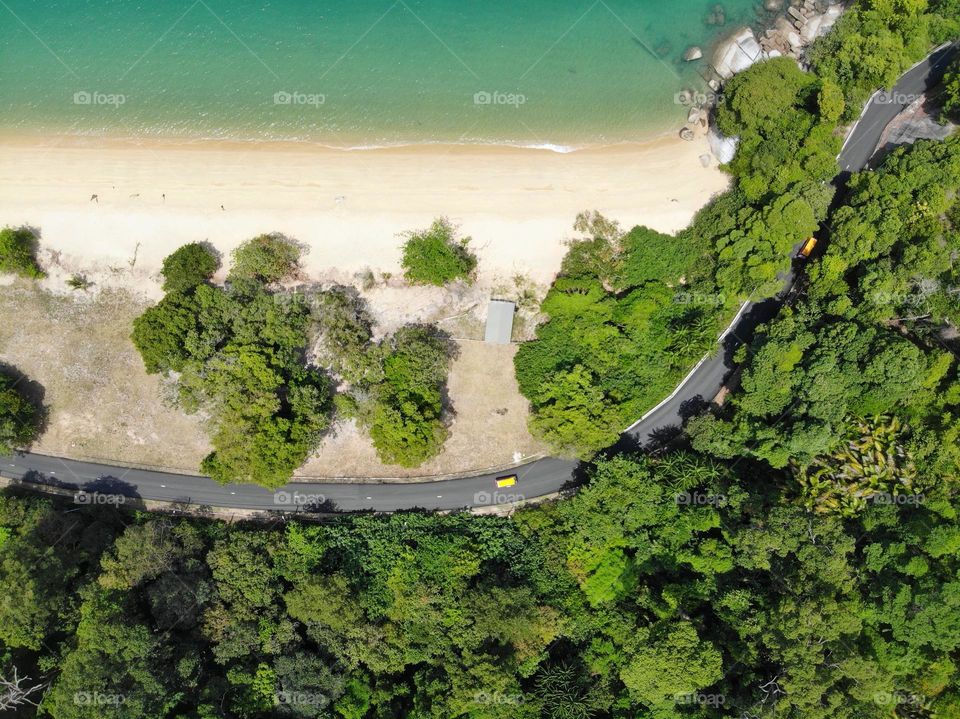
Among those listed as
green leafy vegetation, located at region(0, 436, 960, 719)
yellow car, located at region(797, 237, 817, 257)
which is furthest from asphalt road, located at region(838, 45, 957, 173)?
green leafy vegetation, located at region(0, 436, 960, 719)

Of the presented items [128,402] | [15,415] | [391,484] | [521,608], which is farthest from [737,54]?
[15,415]

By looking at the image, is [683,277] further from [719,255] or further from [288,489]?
[288,489]

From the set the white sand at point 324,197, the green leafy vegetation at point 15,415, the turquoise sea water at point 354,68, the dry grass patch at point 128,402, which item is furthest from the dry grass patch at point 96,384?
the turquoise sea water at point 354,68

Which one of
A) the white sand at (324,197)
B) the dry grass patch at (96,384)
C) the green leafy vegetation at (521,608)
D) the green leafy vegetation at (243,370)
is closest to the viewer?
the green leafy vegetation at (521,608)

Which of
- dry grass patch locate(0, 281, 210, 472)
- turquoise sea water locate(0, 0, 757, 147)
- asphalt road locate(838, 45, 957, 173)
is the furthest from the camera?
turquoise sea water locate(0, 0, 757, 147)

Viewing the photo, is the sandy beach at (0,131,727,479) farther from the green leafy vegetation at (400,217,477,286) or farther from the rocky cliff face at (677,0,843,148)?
the rocky cliff face at (677,0,843,148)

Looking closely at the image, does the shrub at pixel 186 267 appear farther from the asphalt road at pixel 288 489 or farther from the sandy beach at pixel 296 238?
the asphalt road at pixel 288 489

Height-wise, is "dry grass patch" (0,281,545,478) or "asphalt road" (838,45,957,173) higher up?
"asphalt road" (838,45,957,173)
